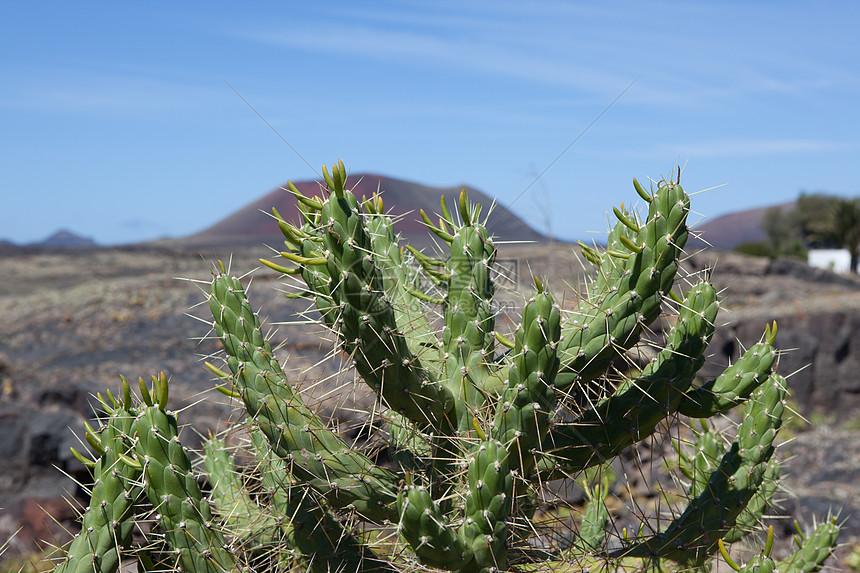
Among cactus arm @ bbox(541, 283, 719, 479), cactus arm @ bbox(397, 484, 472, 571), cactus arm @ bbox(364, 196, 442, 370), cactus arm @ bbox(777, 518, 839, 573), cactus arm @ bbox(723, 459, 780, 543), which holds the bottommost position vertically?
cactus arm @ bbox(777, 518, 839, 573)

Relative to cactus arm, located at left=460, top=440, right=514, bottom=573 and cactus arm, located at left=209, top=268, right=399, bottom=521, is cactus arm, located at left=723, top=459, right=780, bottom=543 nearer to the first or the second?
cactus arm, located at left=460, top=440, right=514, bottom=573

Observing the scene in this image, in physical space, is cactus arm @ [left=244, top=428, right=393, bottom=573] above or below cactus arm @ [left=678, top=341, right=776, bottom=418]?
below

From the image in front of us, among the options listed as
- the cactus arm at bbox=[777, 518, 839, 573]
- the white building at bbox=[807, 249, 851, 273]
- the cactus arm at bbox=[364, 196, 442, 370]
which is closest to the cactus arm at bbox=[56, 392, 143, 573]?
the cactus arm at bbox=[364, 196, 442, 370]

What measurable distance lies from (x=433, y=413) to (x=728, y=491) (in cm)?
135

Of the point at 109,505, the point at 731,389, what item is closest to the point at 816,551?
the point at 731,389

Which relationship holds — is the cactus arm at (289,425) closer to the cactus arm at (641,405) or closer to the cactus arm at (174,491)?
the cactus arm at (174,491)

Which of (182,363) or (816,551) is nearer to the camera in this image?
(816,551)

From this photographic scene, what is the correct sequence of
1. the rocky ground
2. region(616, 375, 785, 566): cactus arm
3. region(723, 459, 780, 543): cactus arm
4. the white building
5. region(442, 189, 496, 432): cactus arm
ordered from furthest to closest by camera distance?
1. the white building
2. the rocky ground
3. region(723, 459, 780, 543): cactus arm
4. region(616, 375, 785, 566): cactus arm
5. region(442, 189, 496, 432): cactus arm

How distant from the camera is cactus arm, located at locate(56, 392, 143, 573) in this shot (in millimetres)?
2307

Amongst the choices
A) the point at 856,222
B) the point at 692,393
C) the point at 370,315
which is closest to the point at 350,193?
the point at 370,315

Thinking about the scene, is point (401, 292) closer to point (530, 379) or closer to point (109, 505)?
point (530, 379)

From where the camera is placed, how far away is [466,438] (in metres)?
2.38

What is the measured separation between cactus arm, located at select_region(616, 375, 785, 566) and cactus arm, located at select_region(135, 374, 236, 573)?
161 cm

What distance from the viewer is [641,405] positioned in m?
2.51
